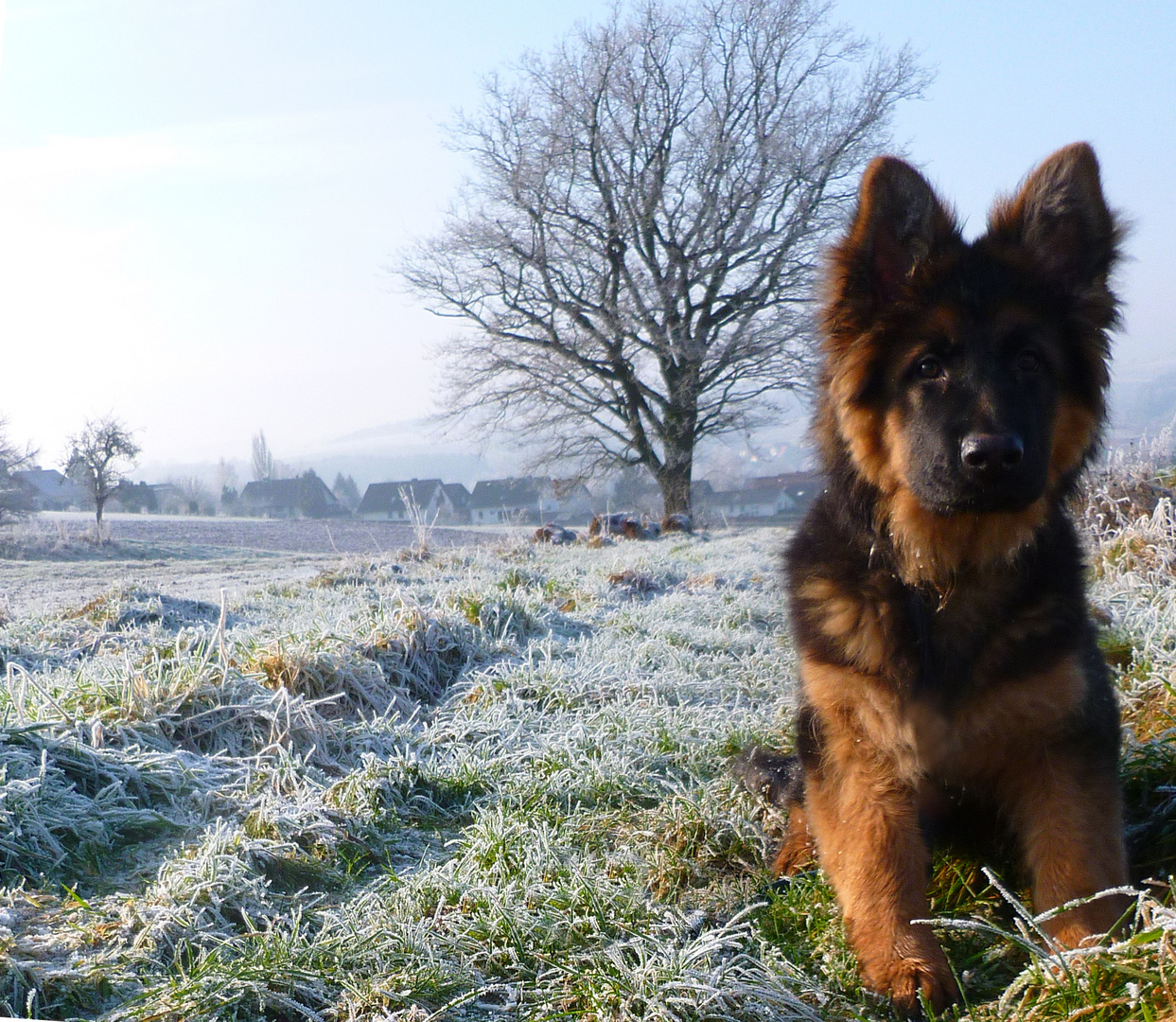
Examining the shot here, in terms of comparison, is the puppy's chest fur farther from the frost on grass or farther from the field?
the frost on grass

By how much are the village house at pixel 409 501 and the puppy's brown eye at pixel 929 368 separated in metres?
7.34

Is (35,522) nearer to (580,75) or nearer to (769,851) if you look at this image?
(769,851)

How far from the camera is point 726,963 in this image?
2191 mm

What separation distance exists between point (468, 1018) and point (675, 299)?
55.4ft

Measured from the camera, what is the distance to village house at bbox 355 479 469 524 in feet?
30.6

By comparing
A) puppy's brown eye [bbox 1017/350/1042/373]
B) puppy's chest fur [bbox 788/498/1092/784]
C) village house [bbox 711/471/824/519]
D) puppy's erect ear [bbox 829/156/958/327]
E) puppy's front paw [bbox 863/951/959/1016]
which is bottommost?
puppy's front paw [bbox 863/951/959/1016]

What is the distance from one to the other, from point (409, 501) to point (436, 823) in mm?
6039

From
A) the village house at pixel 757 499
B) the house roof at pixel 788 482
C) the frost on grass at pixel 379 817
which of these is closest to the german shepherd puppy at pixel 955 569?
the house roof at pixel 788 482

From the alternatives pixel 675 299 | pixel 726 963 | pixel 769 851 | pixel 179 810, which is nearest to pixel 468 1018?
pixel 726 963

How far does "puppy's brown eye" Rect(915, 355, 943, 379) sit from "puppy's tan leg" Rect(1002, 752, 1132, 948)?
1.09 meters

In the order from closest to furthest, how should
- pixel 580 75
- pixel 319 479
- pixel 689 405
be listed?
pixel 319 479
pixel 580 75
pixel 689 405

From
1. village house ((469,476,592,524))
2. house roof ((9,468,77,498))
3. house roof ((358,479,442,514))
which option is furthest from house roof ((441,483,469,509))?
house roof ((9,468,77,498))

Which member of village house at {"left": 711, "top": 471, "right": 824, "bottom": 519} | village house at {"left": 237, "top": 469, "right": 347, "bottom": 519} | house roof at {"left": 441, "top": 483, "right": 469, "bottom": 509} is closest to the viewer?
village house at {"left": 711, "top": 471, "right": 824, "bottom": 519}

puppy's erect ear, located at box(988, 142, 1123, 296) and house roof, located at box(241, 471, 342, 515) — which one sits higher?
puppy's erect ear, located at box(988, 142, 1123, 296)
